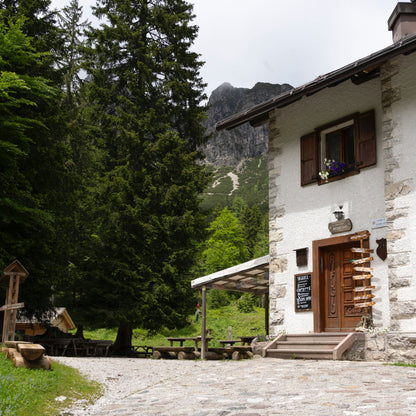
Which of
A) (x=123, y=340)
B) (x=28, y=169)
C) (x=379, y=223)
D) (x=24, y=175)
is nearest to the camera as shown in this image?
(x=379, y=223)

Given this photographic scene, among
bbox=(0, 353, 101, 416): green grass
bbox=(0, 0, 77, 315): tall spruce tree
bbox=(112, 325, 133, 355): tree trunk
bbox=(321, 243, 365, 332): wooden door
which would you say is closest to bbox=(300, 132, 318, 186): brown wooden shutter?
bbox=(321, 243, 365, 332): wooden door

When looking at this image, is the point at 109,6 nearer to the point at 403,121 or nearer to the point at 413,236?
the point at 403,121

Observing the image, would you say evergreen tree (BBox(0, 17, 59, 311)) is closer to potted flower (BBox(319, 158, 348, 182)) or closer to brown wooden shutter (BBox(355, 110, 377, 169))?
potted flower (BBox(319, 158, 348, 182))

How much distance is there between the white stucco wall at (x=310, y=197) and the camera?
1088 cm

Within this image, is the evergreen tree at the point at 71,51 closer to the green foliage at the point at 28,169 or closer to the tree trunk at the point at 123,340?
the green foliage at the point at 28,169

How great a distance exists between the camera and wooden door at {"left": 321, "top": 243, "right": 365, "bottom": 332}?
36.9 ft

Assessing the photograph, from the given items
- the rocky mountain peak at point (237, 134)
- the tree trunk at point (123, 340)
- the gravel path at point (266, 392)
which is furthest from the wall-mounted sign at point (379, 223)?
the rocky mountain peak at point (237, 134)

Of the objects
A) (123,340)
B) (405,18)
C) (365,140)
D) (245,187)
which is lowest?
(123,340)

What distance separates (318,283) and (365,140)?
332 centimetres

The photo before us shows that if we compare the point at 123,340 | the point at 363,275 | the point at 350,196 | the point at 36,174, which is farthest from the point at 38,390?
the point at 123,340

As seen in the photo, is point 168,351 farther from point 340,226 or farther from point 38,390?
point 38,390

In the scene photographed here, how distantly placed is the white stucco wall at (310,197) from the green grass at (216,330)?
57.3 feet

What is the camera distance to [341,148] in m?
12.0

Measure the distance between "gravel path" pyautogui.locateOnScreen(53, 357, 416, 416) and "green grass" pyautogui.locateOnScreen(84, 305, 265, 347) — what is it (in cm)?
2124
